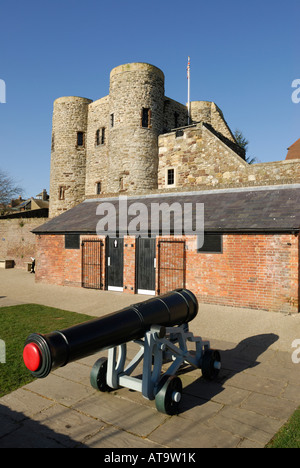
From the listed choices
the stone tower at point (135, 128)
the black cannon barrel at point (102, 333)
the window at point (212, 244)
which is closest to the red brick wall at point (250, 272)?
the window at point (212, 244)

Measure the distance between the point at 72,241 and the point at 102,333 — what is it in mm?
10954

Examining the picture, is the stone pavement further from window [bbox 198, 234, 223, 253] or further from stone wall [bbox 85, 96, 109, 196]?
stone wall [bbox 85, 96, 109, 196]

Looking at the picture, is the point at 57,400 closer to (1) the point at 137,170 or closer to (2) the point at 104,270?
(2) the point at 104,270

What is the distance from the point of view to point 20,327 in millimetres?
7840

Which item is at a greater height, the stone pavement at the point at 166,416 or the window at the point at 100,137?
the window at the point at 100,137

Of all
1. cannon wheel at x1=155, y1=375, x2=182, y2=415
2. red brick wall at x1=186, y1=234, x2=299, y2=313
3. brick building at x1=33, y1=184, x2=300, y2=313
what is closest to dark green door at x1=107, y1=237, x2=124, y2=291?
brick building at x1=33, y1=184, x2=300, y2=313

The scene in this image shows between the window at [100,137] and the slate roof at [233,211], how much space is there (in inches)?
509

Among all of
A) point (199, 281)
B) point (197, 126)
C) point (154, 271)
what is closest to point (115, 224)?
point (154, 271)

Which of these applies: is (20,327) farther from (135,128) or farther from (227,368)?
(135,128)

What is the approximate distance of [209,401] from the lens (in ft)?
14.5

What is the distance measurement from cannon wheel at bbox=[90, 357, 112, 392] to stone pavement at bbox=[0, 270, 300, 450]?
10 centimetres

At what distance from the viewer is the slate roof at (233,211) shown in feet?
33.3

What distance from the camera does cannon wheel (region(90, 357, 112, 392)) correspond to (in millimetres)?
4605

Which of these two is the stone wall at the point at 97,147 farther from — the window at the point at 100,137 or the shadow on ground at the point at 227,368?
the shadow on ground at the point at 227,368
